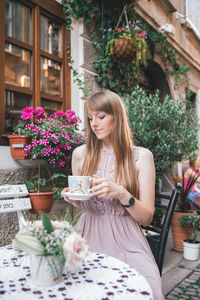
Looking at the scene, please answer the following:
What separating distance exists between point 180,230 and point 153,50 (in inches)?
136

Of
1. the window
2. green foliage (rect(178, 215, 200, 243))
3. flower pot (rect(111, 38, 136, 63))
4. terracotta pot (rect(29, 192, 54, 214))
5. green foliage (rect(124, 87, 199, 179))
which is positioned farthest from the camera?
flower pot (rect(111, 38, 136, 63))

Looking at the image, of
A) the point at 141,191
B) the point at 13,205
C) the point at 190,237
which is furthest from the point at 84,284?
the point at 190,237

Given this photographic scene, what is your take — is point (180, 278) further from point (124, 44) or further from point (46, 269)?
point (124, 44)

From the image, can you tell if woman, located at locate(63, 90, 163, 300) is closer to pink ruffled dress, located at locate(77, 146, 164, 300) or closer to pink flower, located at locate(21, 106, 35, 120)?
pink ruffled dress, located at locate(77, 146, 164, 300)

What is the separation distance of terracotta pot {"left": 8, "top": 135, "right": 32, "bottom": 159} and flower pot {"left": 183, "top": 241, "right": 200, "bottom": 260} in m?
2.20

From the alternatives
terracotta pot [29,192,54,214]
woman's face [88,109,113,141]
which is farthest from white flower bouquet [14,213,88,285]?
terracotta pot [29,192,54,214]

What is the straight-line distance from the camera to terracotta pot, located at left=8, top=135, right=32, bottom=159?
94.4 inches

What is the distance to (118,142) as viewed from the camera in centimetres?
187

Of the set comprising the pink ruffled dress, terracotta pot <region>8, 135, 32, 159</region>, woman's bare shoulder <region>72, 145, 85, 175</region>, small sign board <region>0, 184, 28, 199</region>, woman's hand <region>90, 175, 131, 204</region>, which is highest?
terracotta pot <region>8, 135, 32, 159</region>

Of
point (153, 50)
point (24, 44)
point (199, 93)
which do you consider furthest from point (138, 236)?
point (199, 93)

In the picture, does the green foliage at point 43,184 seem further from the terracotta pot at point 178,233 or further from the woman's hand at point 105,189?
the terracotta pot at point 178,233

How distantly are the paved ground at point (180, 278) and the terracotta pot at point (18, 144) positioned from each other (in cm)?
178

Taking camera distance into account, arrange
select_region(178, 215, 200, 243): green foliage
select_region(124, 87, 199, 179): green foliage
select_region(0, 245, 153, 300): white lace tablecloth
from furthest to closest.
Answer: select_region(178, 215, 200, 243): green foliage
select_region(124, 87, 199, 179): green foliage
select_region(0, 245, 153, 300): white lace tablecloth

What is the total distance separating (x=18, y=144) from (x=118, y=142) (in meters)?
1.00
